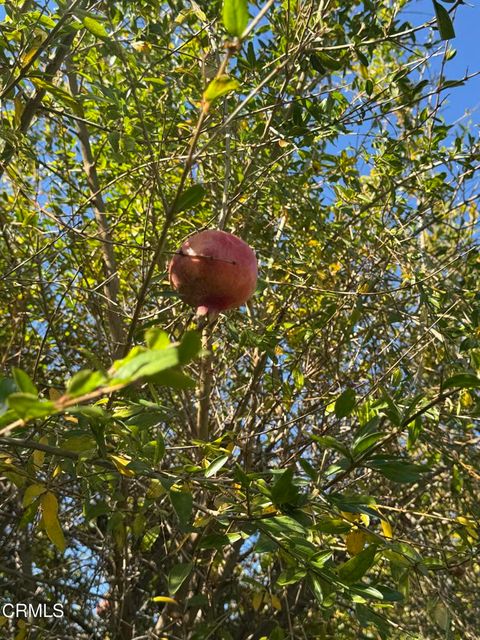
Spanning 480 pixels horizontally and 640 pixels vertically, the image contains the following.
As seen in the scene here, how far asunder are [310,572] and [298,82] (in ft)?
5.60

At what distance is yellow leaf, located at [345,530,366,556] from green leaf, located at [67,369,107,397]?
108 centimetres

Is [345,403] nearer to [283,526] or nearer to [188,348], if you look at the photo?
[283,526]

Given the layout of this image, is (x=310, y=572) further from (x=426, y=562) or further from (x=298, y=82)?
(x=298, y=82)

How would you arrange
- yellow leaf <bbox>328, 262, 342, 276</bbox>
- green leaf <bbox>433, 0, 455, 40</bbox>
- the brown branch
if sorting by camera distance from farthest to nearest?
yellow leaf <bbox>328, 262, 342, 276</bbox>, the brown branch, green leaf <bbox>433, 0, 455, 40</bbox>

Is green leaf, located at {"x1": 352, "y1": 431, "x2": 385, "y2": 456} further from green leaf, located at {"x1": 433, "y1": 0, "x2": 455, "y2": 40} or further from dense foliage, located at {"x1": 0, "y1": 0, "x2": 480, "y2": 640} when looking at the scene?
green leaf, located at {"x1": 433, "y1": 0, "x2": 455, "y2": 40}

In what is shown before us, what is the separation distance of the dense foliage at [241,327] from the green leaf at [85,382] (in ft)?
1.81

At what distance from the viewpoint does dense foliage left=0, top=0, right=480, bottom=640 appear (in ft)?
4.45

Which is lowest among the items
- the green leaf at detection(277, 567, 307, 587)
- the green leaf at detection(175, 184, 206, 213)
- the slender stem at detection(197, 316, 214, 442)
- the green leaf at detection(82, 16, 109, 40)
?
the green leaf at detection(277, 567, 307, 587)

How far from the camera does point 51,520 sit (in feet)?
4.48

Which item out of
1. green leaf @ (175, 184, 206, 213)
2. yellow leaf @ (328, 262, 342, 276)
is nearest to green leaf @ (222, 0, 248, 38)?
green leaf @ (175, 184, 206, 213)

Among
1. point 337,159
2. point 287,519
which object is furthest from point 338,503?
point 337,159

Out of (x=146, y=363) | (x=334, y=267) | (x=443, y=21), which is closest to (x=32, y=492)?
(x=146, y=363)

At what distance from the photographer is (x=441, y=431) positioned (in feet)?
8.57

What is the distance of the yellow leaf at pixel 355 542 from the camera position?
1462 millimetres
